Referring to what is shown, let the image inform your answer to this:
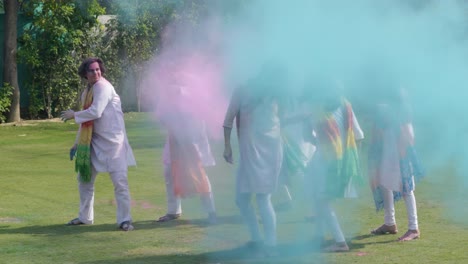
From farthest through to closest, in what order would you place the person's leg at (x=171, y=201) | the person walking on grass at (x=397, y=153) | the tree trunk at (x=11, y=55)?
the tree trunk at (x=11, y=55) < the person's leg at (x=171, y=201) < the person walking on grass at (x=397, y=153)

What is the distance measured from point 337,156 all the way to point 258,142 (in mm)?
778

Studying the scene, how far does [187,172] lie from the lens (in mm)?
11008

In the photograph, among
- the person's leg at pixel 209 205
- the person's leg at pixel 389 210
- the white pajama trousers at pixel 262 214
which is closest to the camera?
the white pajama trousers at pixel 262 214

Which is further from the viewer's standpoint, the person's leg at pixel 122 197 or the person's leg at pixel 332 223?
the person's leg at pixel 122 197

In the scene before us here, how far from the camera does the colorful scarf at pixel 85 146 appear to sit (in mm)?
10781

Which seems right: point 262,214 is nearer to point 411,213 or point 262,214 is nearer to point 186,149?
point 411,213

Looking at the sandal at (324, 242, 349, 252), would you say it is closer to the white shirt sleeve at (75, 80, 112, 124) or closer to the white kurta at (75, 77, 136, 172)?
the white kurta at (75, 77, 136, 172)

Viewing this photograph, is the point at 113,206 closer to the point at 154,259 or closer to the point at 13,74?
the point at 154,259

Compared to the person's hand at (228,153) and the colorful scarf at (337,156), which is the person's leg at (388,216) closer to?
the colorful scarf at (337,156)

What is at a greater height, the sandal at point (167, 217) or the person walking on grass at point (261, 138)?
the person walking on grass at point (261, 138)

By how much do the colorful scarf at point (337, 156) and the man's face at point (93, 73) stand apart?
2.67 meters

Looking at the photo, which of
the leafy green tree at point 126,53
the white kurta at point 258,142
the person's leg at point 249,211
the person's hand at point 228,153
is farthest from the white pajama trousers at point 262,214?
the leafy green tree at point 126,53

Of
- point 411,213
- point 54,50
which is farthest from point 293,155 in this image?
point 54,50

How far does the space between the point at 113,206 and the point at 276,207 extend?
2046mm
